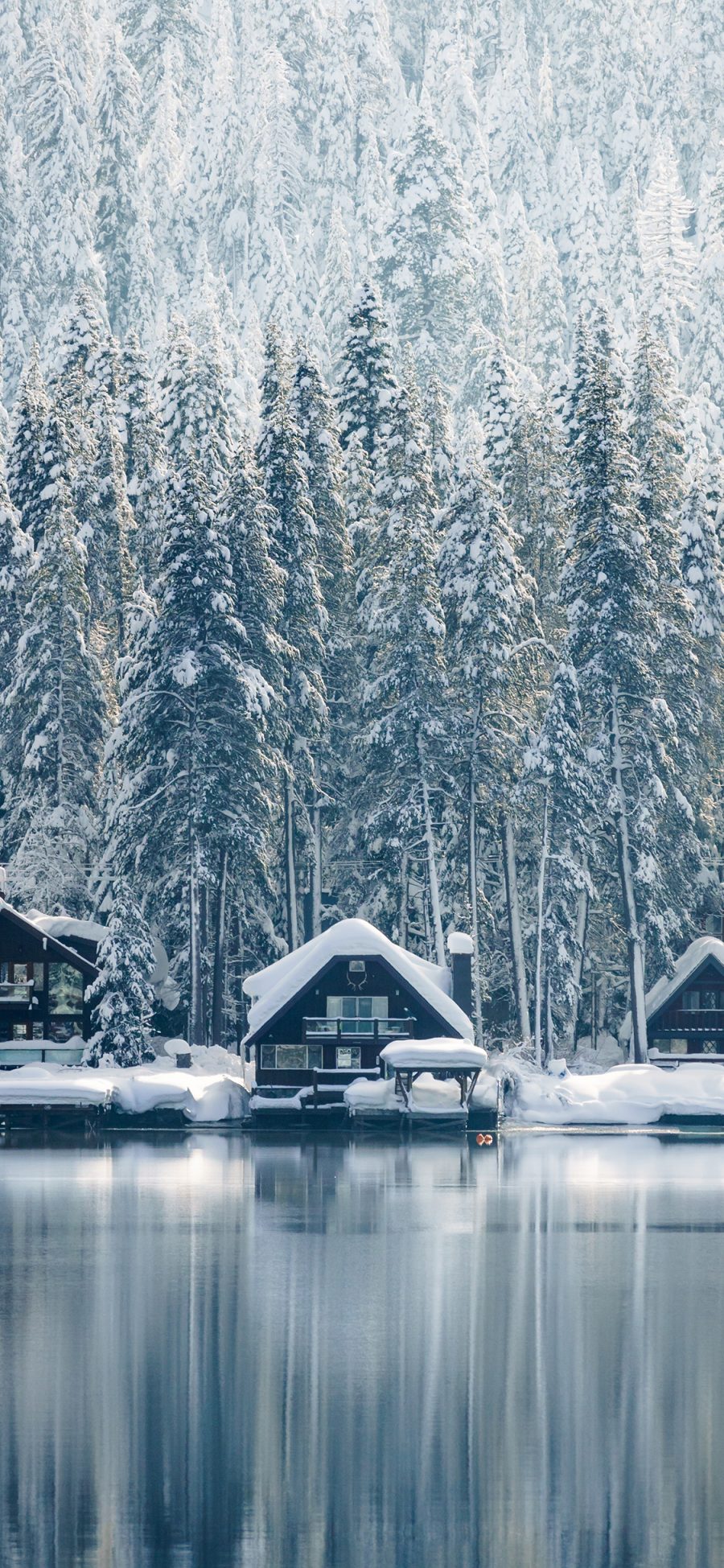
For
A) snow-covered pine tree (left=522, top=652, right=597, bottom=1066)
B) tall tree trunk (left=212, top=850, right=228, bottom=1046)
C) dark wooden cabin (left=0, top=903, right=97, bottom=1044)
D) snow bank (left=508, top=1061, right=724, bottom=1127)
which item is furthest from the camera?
dark wooden cabin (left=0, top=903, right=97, bottom=1044)

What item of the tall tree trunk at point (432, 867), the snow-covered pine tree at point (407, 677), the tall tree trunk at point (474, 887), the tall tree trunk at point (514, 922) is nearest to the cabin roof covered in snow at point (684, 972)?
the tall tree trunk at point (514, 922)

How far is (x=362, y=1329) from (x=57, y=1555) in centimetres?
1373

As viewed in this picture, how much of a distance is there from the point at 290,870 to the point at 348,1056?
7.40 metres

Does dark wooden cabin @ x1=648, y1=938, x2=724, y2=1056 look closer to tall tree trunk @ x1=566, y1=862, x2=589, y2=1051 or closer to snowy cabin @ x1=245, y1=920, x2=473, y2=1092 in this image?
tall tree trunk @ x1=566, y1=862, x2=589, y2=1051

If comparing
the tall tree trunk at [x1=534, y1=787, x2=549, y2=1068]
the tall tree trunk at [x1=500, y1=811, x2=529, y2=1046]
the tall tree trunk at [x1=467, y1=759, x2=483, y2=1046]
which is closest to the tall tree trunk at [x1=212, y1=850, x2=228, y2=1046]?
the tall tree trunk at [x1=467, y1=759, x2=483, y2=1046]

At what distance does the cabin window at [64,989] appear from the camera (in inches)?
3214

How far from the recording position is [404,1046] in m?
73.5

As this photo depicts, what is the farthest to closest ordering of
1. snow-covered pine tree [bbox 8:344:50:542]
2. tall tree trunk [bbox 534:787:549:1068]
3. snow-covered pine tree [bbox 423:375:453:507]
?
snow-covered pine tree [bbox 423:375:453:507], snow-covered pine tree [bbox 8:344:50:542], tall tree trunk [bbox 534:787:549:1068]

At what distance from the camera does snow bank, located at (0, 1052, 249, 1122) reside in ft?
237

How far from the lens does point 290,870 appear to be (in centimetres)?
8112

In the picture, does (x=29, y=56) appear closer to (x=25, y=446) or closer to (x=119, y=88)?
(x=119, y=88)

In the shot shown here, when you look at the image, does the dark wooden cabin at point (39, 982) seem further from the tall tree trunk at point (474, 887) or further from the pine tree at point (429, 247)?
the pine tree at point (429, 247)

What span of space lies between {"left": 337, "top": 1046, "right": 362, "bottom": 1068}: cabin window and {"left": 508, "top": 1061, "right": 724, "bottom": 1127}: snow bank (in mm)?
5164

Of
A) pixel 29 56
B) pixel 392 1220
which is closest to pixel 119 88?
pixel 29 56
